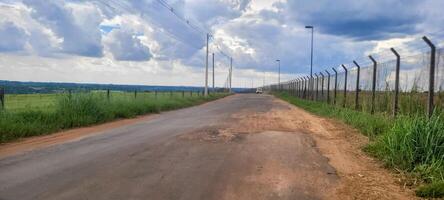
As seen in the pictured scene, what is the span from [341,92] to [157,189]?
21.7 meters

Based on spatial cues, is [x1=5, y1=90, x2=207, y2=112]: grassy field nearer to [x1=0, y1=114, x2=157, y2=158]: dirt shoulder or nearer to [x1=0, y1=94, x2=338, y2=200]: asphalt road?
[x1=0, y1=114, x2=157, y2=158]: dirt shoulder

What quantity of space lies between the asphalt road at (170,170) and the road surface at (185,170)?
1 cm

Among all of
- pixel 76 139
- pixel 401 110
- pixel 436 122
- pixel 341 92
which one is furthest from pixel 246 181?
pixel 341 92

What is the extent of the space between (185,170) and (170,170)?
25cm

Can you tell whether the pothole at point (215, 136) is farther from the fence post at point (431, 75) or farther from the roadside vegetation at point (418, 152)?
the fence post at point (431, 75)

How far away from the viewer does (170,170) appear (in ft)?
27.9

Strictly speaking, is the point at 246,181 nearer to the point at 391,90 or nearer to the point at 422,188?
the point at 422,188

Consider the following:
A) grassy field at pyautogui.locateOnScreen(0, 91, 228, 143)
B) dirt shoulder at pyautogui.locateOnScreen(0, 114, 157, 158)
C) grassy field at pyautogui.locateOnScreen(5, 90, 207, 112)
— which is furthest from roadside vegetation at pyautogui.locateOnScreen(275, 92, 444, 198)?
grassy field at pyautogui.locateOnScreen(5, 90, 207, 112)

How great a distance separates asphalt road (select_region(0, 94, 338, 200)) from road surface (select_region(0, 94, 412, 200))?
13 mm

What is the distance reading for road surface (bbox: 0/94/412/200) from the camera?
7055 mm

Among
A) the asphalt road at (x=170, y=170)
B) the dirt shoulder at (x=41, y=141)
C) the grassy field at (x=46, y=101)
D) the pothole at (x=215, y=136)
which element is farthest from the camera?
the grassy field at (x=46, y=101)

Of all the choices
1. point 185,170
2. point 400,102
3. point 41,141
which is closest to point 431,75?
point 400,102

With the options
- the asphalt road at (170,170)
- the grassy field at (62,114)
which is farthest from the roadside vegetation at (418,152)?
the grassy field at (62,114)

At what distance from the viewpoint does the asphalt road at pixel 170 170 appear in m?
7.02
